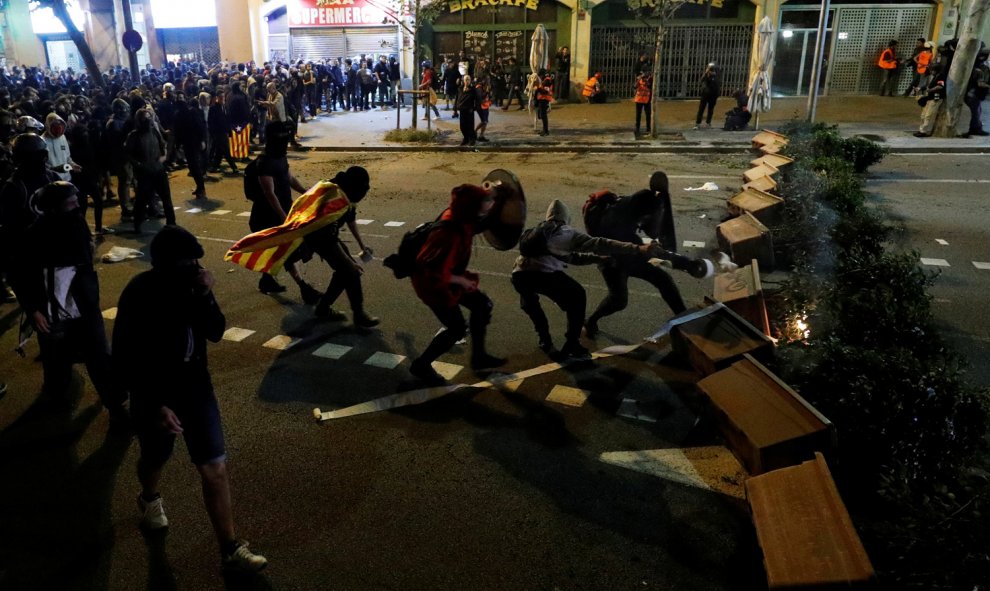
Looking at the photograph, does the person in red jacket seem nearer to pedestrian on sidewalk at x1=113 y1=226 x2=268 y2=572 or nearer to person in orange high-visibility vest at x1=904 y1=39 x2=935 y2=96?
pedestrian on sidewalk at x1=113 y1=226 x2=268 y2=572

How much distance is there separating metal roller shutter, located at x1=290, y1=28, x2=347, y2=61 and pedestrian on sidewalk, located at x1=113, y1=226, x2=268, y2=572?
28.0 m

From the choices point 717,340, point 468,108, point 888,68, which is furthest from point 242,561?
point 888,68

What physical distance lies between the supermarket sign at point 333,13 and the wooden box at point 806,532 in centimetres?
2801

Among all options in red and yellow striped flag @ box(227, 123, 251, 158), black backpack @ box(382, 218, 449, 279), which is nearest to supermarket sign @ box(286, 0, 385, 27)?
red and yellow striped flag @ box(227, 123, 251, 158)

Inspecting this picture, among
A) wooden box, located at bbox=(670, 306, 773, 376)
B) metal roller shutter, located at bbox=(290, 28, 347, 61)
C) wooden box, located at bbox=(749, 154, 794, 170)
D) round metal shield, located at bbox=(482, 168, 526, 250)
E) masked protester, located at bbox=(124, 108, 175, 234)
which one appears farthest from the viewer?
metal roller shutter, located at bbox=(290, 28, 347, 61)

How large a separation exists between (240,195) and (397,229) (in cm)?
417

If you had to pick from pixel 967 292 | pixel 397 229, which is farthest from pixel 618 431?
pixel 397 229

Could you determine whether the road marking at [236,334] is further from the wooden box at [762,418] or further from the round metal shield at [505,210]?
the wooden box at [762,418]

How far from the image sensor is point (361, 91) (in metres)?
25.1

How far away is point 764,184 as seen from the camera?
9805 millimetres

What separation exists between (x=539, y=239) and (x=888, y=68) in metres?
21.9

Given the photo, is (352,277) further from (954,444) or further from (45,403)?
(954,444)

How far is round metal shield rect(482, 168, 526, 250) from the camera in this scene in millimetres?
5199

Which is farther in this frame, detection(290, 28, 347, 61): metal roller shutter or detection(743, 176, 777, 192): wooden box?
detection(290, 28, 347, 61): metal roller shutter
